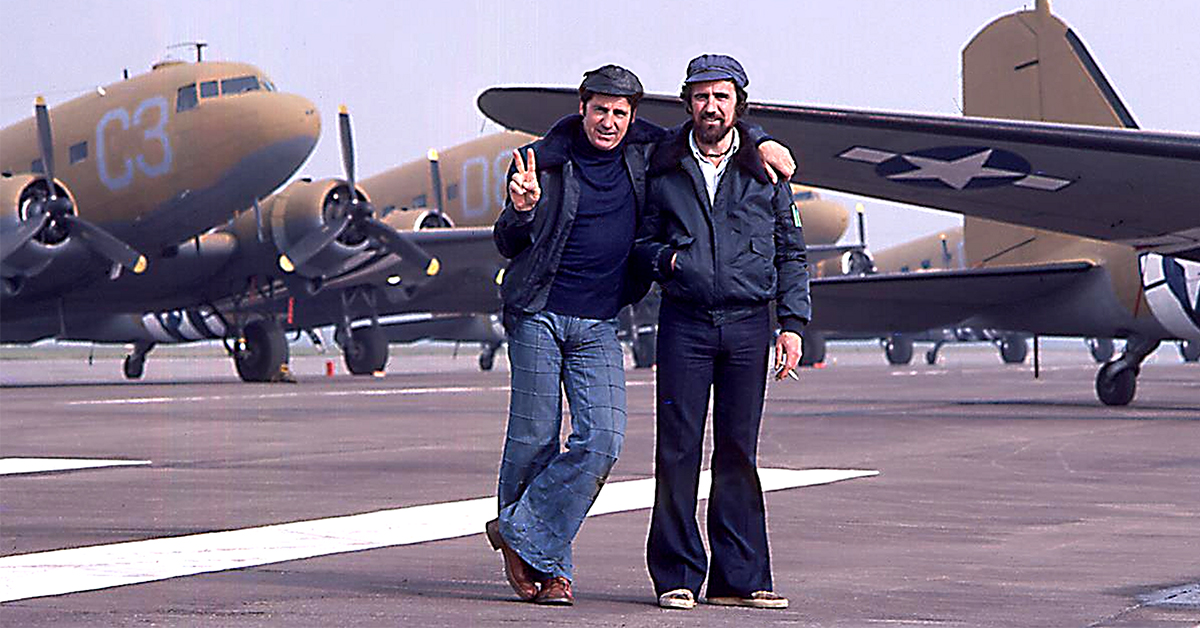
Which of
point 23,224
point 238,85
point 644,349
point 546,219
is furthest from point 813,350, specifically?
point 546,219

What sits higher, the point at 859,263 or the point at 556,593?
the point at 556,593

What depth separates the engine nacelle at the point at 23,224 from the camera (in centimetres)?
2812

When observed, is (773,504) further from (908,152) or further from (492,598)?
(908,152)

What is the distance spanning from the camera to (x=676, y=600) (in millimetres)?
5582

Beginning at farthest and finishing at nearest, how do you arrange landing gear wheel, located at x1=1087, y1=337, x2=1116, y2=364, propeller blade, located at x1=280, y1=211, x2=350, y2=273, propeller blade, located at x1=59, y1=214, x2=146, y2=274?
landing gear wheel, located at x1=1087, y1=337, x2=1116, y2=364
propeller blade, located at x1=280, y1=211, x2=350, y2=273
propeller blade, located at x1=59, y1=214, x2=146, y2=274

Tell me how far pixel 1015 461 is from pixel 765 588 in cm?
745

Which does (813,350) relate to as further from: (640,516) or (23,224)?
(640,516)

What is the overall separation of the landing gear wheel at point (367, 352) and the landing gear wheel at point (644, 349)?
27.9ft

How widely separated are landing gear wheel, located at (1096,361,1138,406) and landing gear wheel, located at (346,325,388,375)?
21.8 metres

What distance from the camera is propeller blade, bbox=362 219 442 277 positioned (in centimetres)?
3306

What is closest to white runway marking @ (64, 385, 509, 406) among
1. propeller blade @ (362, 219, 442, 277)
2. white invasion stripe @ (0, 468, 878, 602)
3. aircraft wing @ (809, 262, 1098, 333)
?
propeller blade @ (362, 219, 442, 277)

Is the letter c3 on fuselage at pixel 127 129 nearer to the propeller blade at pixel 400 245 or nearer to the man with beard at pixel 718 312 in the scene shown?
the propeller blade at pixel 400 245

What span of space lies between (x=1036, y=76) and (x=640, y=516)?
15088mm

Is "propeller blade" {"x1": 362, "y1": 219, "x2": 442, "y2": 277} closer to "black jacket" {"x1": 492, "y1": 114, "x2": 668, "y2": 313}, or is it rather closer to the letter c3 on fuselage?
the letter c3 on fuselage
